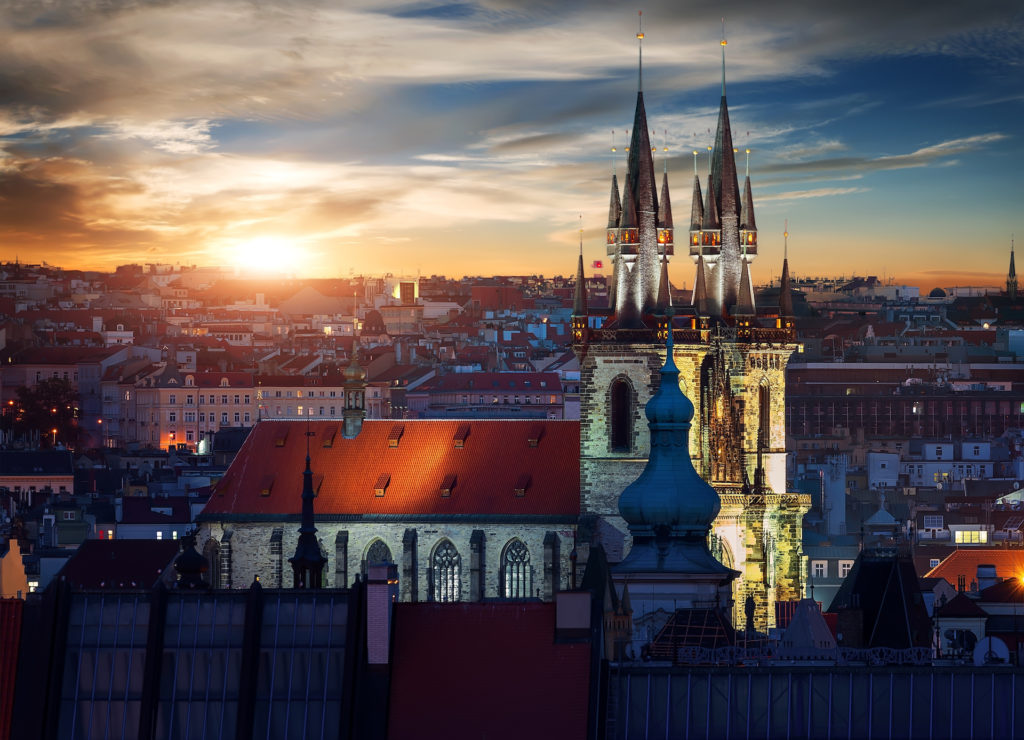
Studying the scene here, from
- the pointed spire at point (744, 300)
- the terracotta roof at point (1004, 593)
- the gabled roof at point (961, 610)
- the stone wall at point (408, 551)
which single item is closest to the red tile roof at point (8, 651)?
the stone wall at point (408, 551)

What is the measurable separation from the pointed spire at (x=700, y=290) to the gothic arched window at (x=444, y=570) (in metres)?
12.6

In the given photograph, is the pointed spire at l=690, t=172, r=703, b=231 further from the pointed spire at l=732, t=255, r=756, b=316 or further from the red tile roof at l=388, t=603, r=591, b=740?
the red tile roof at l=388, t=603, r=591, b=740

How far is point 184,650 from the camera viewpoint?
51.8 metres

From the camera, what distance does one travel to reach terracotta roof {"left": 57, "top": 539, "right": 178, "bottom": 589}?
103625mm

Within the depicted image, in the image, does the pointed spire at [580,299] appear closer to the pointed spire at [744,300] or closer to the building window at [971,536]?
the pointed spire at [744,300]

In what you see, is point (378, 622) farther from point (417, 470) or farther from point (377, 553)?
point (417, 470)

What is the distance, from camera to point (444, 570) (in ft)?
314

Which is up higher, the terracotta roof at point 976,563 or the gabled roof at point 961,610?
the terracotta roof at point 976,563

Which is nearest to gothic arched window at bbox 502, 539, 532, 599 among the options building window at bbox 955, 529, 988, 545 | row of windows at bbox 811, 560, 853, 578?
row of windows at bbox 811, 560, 853, 578

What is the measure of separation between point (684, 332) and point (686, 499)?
12.3 m

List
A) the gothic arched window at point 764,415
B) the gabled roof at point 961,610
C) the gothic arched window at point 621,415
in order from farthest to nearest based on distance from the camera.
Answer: the gothic arched window at point 764,415
the gothic arched window at point 621,415
the gabled roof at point 961,610

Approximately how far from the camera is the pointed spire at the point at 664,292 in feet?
311

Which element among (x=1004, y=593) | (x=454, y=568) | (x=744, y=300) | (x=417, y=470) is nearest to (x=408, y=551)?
(x=454, y=568)

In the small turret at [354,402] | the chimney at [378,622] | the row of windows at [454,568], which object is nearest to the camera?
the chimney at [378,622]
